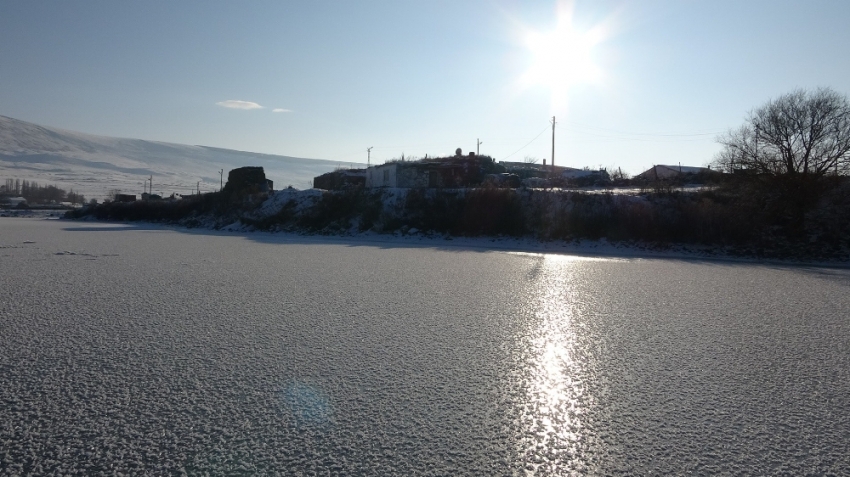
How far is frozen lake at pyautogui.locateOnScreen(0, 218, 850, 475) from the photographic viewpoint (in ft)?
12.8

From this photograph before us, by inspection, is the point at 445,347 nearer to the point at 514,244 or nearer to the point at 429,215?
the point at 514,244

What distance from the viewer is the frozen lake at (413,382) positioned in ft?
12.8

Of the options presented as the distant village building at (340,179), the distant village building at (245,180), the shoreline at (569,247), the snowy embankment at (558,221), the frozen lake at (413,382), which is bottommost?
the frozen lake at (413,382)

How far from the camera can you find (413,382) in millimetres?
5535

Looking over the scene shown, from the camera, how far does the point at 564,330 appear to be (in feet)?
26.6

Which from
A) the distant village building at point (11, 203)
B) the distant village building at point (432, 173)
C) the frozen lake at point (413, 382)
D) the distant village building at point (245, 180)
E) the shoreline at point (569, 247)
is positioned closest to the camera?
the frozen lake at point (413, 382)

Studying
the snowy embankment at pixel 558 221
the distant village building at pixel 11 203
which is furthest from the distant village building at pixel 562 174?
the distant village building at pixel 11 203

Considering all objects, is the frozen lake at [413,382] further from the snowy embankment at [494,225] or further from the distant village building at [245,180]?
the distant village building at [245,180]

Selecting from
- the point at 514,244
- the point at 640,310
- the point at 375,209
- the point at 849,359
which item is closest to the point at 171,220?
the point at 375,209

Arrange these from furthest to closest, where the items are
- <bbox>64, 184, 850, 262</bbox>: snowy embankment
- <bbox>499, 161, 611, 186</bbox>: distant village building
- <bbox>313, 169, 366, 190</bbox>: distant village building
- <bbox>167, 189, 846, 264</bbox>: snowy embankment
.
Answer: <bbox>313, 169, 366, 190</bbox>: distant village building, <bbox>499, 161, 611, 186</bbox>: distant village building, <bbox>167, 189, 846, 264</bbox>: snowy embankment, <bbox>64, 184, 850, 262</bbox>: snowy embankment

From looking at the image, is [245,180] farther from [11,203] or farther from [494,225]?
[11,203]

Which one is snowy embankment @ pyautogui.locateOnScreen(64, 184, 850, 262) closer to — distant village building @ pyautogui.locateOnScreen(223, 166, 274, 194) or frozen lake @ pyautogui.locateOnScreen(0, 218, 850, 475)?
distant village building @ pyautogui.locateOnScreen(223, 166, 274, 194)

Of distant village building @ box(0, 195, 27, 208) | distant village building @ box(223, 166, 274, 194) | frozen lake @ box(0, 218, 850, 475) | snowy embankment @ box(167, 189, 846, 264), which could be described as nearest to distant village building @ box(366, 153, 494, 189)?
snowy embankment @ box(167, 189, 846, 264)

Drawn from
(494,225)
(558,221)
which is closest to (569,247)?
(558,221)
